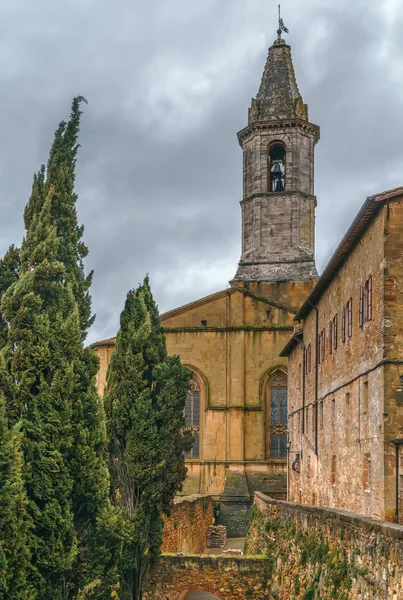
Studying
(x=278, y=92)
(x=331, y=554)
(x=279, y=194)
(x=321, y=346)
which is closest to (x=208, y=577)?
(x=321, y=346)

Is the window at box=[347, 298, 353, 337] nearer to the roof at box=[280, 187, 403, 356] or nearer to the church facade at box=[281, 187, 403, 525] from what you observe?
the church facade at box=[281, 187, 403, 525]

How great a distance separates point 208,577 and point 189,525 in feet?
29.8

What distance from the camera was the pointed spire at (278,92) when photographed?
47.6 metres

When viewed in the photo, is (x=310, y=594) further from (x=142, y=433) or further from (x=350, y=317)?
(x=142, y=433)

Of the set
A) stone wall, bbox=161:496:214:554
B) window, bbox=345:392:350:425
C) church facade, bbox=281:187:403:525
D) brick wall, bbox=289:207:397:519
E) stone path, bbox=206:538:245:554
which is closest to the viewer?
church facade, bbox=281:187:403:525

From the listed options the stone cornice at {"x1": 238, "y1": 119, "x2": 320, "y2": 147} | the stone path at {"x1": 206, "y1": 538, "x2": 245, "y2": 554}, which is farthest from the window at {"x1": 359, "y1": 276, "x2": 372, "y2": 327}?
the stone cornice at {"x1": 238, "y1": 119, "x2": 320, "y2": 147}

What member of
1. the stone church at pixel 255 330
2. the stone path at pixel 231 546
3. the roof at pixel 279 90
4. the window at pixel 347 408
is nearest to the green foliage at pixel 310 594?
the window at pixel 347 408

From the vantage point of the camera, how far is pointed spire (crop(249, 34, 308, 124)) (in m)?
47.6

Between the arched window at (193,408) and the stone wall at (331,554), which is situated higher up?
the arched window at (193,408)

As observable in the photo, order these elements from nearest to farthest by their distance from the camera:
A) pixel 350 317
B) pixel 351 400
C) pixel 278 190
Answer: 1. pixel 351 400
2. pixel 350 317
3. pixel 278 190

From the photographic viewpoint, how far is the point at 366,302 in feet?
60.8

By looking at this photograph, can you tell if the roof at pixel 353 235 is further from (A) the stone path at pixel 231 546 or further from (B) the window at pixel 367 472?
(A) the stone path at pixel 231 546

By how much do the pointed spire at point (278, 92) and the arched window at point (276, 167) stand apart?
178 centimetres

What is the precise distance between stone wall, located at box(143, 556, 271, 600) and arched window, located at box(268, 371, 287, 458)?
18.5m
